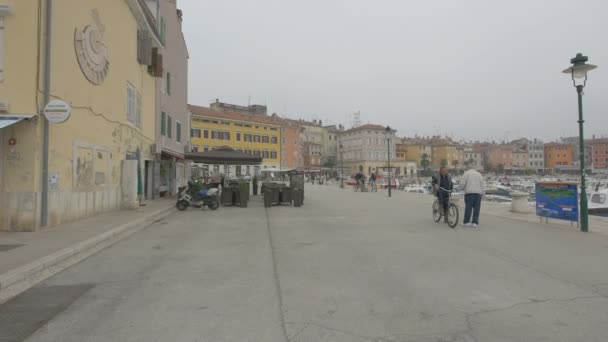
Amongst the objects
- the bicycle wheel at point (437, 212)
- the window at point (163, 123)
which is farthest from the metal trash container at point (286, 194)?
the window at point (163, 123)

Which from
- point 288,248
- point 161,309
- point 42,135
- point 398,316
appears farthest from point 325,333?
point 42,135

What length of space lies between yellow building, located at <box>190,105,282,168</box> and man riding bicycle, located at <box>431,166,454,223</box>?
5236cm

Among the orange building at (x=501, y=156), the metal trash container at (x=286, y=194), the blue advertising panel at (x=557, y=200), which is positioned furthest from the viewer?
the orange building at (x=501, y=156)

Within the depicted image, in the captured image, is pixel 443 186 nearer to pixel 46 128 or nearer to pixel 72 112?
pixel 46 128

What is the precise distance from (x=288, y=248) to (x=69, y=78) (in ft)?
25.8

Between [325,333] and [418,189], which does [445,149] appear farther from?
[325,333]

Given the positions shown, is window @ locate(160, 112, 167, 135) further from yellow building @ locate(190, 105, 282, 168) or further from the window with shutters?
yellow building @ locate(190, 105, 282, 168)

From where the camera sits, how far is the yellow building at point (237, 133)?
2518 inches

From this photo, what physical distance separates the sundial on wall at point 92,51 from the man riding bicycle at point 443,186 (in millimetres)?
10906

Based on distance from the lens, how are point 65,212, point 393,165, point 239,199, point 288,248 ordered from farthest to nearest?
point 393,165, point 239,199, point 65,212, point 288,248

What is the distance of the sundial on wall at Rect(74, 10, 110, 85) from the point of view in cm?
1089

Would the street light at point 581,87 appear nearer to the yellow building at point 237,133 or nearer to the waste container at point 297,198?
the waste container at point 297,198

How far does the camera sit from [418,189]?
53.5 m

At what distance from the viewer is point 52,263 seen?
621 cm
